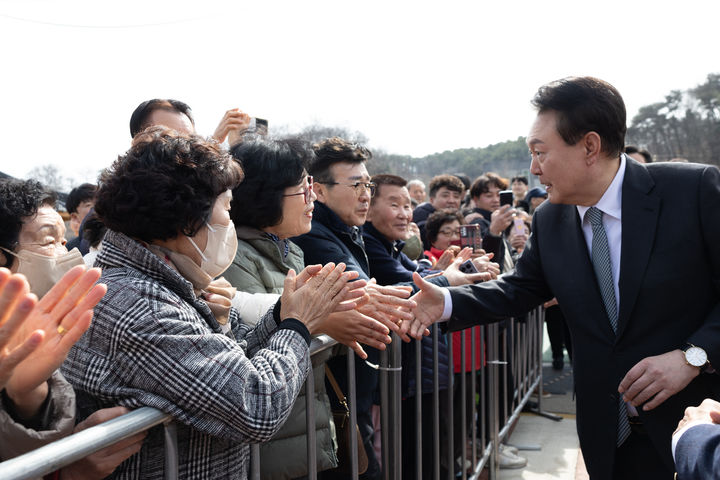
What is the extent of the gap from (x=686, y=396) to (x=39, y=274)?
2406 millimetres

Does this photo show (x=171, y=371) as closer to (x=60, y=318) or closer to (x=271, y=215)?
(x=60, y=318)

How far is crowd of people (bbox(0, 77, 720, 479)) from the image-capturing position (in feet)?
4.58

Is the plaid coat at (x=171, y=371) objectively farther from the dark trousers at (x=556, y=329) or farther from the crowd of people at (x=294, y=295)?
the dark trousers at (x=556, y=329)

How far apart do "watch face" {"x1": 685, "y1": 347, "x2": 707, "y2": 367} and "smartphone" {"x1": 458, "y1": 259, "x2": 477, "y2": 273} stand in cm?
144

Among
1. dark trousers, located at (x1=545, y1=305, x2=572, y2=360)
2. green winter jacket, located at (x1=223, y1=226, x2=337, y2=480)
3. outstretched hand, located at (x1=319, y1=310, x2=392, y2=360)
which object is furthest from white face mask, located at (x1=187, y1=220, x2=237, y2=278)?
dark trousers, located at (x1=545, y1=305, x2=572, y2=360)

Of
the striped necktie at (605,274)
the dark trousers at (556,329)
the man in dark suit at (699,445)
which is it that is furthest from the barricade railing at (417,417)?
the dark trousers at (556,329)

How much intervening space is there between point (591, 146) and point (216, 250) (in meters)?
1.62

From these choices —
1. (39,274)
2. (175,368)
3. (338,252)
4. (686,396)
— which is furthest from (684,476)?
(39,274)

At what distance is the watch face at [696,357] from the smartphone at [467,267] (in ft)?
4.74

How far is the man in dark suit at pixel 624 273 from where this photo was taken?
223cm

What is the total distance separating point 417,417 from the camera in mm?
2762

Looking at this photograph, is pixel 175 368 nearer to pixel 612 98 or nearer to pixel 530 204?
pixel 612 98

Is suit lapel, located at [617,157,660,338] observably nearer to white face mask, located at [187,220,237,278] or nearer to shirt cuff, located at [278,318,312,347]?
shirt cuff, located at [278,318,312,347]

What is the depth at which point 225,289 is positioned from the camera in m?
1.91
